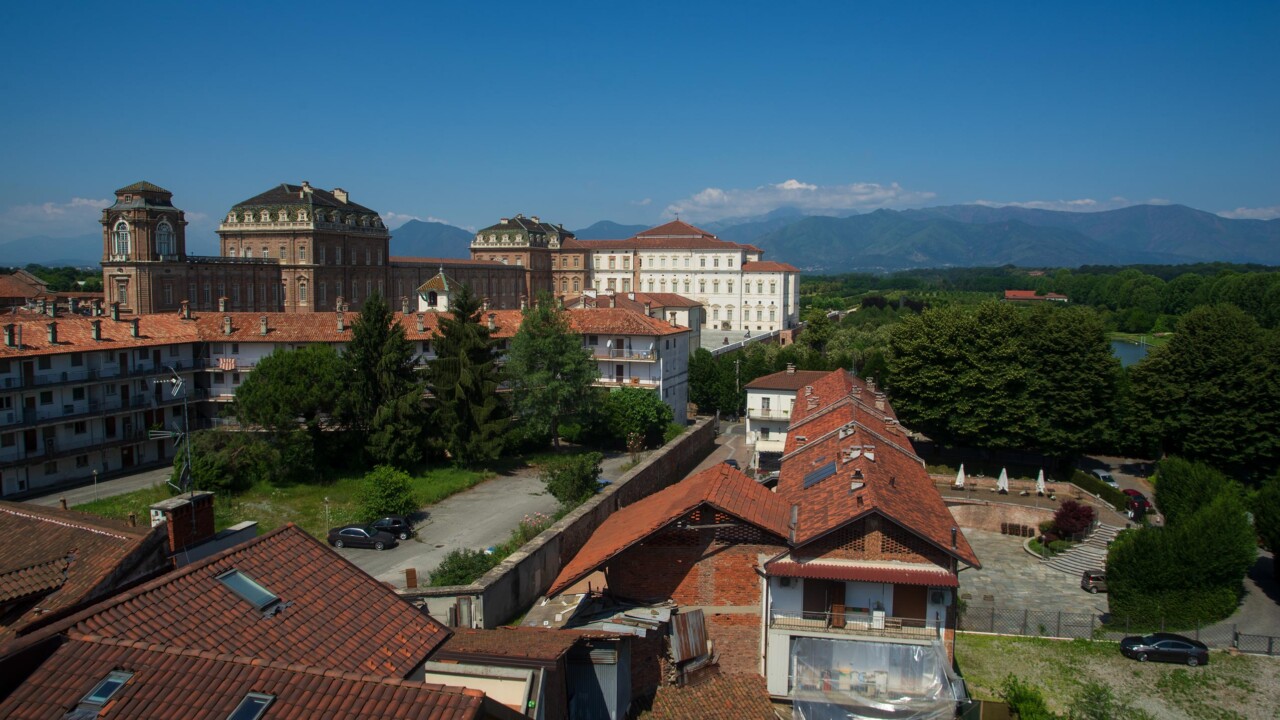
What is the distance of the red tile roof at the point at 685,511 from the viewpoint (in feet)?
54.9

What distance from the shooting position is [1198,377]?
36.9m

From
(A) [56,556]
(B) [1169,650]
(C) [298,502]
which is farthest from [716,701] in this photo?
(C) [298,502]

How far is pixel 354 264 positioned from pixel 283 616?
A: 68943 millimetres

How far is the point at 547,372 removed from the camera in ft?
124

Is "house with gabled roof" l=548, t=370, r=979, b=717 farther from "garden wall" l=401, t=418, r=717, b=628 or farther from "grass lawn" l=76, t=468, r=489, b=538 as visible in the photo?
"grass lawn" l=76, t=468, r=489, b=538

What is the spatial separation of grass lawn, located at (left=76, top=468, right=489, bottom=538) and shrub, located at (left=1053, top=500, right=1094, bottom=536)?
2184 cm

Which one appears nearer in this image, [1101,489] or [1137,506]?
[1137,506]

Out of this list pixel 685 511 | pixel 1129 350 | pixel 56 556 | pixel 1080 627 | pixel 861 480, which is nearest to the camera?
pixel 56 556

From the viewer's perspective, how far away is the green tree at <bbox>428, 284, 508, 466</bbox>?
3538 centimetres

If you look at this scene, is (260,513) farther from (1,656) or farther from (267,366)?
(1,656)

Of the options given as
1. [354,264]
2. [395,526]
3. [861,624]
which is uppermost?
[354,264]

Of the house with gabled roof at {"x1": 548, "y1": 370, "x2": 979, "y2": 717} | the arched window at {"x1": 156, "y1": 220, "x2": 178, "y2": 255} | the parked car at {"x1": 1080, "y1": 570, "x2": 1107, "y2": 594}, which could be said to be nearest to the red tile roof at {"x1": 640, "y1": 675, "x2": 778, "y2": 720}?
the house with gabled roof at {"x1": 548, "y1": 370, "x2": 979, "y2": 717}

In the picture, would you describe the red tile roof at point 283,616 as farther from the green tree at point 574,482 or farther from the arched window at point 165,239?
the arched window at point 165,239

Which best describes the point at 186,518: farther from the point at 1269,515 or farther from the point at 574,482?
the point at 1269,515
